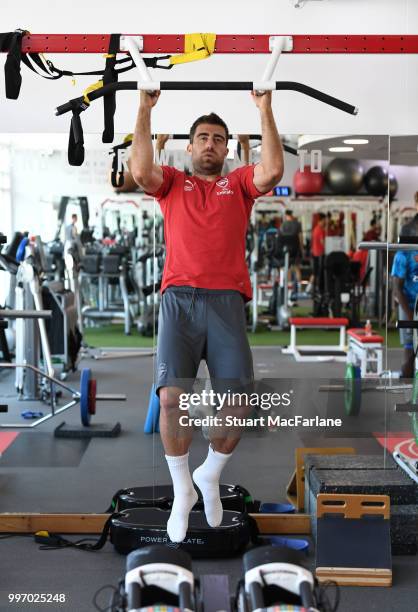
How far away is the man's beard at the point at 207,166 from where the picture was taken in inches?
143

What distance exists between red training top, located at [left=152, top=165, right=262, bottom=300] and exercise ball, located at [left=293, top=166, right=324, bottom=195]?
147 cm

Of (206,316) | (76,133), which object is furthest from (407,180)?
(76,133)

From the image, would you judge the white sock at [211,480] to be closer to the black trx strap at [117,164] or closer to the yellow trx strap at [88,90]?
the yellow trx strap at [88,90]

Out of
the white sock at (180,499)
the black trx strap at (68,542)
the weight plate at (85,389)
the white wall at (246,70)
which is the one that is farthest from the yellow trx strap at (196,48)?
the weight plate at (85,389)

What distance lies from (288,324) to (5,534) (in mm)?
3020

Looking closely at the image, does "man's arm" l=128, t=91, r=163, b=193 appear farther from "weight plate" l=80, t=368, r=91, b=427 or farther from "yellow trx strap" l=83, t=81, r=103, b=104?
"weight plate" l=80, t=368, r=91, b=427

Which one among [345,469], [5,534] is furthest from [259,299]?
[5,534]

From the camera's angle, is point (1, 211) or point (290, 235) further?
point (290, 235)

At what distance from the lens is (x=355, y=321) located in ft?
23.7

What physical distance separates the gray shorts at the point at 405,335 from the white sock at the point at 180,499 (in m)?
1.86

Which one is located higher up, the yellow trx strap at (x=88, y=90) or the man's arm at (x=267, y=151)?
the yellow trx strap at (x=88, y=90)

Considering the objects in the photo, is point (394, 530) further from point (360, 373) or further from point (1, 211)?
point (1, 211)

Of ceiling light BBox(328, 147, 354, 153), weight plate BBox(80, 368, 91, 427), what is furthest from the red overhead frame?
→ weight plate BBox(80, 368, 91, 427)

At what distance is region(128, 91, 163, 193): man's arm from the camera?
10.9 feet
